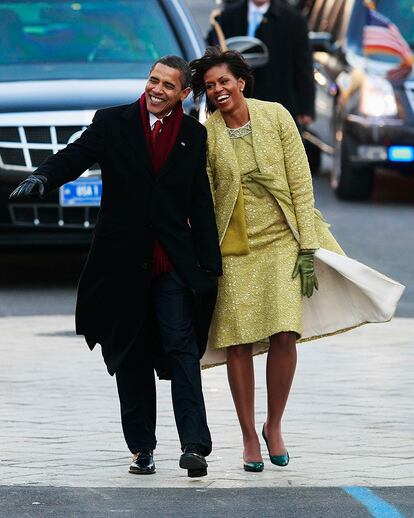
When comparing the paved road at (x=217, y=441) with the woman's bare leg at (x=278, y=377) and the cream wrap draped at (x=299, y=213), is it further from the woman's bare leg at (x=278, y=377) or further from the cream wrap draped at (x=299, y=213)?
the cream wrap draped at (x=299, y=213)

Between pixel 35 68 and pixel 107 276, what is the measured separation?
5.45m

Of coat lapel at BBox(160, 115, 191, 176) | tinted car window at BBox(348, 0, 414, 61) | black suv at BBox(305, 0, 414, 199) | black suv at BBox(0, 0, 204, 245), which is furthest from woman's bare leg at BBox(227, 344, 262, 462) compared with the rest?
tinted car window at BBox(348, 0, 414, 61)

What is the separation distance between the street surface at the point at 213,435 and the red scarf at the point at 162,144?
2.58ft

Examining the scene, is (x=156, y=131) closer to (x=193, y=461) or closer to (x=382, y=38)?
(x=193, y=461)

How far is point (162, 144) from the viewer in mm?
6934

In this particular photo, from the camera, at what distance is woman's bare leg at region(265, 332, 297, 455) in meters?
7.21

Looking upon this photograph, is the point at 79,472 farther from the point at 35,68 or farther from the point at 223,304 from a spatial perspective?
the point at 35,68

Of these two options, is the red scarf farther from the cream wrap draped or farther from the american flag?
the american flag

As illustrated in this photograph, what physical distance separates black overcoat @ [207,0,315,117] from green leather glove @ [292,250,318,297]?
7.40 metres

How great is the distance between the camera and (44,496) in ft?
21.9

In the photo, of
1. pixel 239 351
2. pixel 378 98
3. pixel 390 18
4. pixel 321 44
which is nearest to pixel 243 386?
pixel 239 351

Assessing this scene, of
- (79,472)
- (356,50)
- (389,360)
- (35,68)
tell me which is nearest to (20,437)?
(79,472)

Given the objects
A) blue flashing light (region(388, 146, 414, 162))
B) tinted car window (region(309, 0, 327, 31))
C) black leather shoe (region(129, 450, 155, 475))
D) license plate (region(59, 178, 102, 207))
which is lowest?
tinted car window (region(309, 0, 327, 31))

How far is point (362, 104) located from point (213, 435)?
8453 millimetres
